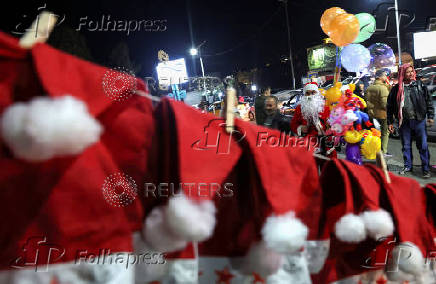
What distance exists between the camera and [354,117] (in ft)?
13.9

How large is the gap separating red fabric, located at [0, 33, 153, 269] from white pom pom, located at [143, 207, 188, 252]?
6 centimetres

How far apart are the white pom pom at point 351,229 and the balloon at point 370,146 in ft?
12.8

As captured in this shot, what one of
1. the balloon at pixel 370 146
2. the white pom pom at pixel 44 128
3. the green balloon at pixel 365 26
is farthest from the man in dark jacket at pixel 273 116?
the white pom pom at pixel 44 128

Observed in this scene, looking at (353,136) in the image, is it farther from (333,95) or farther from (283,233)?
(283,233)

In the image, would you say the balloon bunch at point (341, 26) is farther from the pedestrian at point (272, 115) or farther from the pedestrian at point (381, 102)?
the pedestrian at point (381, 102)

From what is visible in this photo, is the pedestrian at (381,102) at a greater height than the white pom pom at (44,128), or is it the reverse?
the pedestrian at (381,102)

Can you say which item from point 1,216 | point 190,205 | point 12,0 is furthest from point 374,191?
point 12,0

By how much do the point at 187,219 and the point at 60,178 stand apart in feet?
1.10

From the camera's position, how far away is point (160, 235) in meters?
0.82

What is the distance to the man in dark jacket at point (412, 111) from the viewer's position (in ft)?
15.9

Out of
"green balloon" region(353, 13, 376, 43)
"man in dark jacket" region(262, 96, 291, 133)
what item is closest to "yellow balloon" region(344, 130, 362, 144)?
"man in dark jacket" region(262, 96, 291, 133)

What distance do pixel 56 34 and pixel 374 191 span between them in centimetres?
133

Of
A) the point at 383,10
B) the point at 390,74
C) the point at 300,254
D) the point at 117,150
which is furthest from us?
the point at 383,10

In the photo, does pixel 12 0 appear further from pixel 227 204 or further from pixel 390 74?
pixel 390 74
